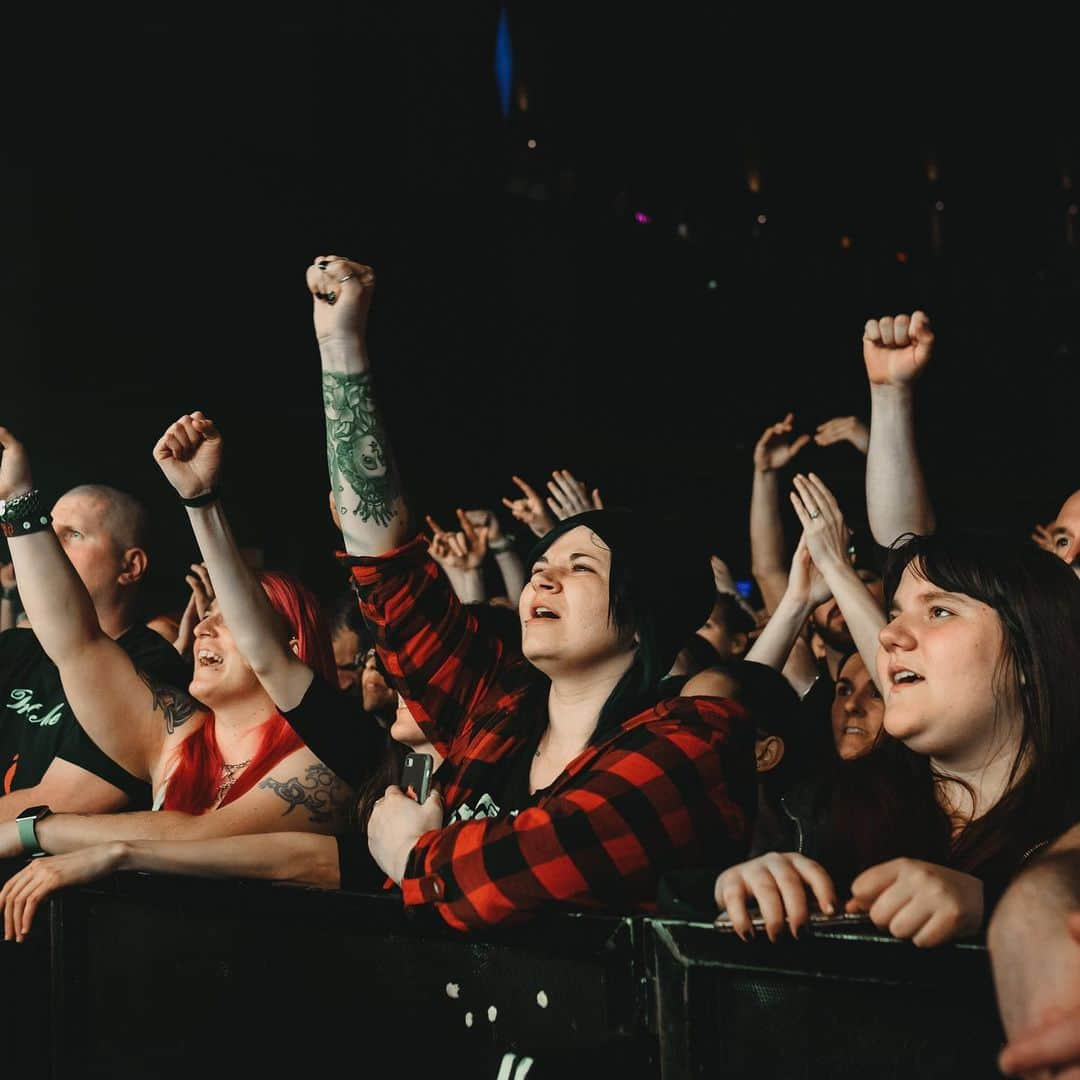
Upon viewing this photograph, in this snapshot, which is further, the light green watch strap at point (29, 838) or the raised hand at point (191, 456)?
the raised hand at point (191, 456)

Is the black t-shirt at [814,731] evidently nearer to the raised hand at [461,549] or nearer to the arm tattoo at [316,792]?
the arm tattoo at [316,792]

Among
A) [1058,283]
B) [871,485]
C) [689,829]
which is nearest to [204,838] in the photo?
[689,829]

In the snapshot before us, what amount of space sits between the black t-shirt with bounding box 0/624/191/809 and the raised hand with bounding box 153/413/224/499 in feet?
2.27

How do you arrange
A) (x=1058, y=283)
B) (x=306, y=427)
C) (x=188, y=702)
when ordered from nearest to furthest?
(x=188, y=702)
(x=306, y=427)
(x=1058, y=283)

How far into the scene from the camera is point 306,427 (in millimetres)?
8672

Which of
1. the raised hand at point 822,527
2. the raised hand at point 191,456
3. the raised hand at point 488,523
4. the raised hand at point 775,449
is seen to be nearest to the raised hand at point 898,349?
the raised hand at point 822,527

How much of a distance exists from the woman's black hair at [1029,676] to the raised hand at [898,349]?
30.4 inches

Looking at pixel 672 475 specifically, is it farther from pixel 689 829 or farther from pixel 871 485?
pixel 689 829

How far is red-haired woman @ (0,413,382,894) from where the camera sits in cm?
266

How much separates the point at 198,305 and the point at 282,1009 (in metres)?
6.37

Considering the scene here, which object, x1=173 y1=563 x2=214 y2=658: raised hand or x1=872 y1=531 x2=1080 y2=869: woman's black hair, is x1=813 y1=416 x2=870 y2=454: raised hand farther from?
x1=173 y1=563 x2=214 y2=658: raised hand

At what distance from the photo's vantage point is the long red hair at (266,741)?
2861 mm

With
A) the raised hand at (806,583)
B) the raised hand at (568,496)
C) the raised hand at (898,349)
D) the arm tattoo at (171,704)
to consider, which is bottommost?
the arm tattoo at (171,704)

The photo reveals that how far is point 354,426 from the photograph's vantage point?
8.52 ft
